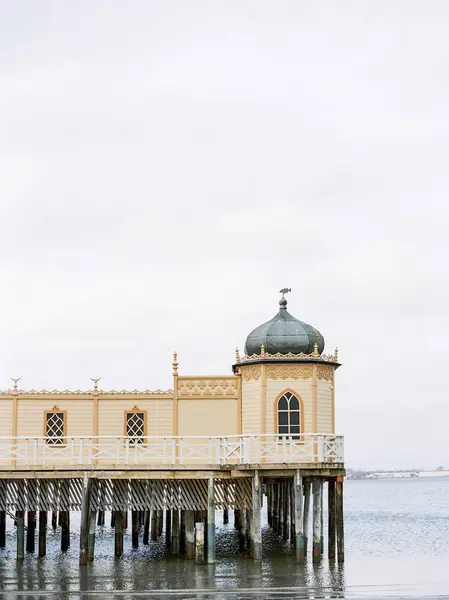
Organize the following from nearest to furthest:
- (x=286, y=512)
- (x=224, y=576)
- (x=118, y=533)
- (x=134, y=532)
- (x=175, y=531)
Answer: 1. (x=224, y=576)
2. (x=118, y=533)
3. (x=175, y=531)
4. (x=134, y=532)
5. (x=286, y=512)

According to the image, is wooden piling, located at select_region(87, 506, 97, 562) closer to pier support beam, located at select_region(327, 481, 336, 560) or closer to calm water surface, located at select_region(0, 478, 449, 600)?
calm water surface, located at select_region(0, 478, 449, 600)

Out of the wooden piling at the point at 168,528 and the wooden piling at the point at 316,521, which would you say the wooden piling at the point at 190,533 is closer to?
the wooden piling at the point at 316,521

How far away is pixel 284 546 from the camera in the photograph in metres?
44.9

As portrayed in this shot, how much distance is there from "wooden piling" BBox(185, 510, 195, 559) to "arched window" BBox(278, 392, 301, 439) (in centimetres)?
429

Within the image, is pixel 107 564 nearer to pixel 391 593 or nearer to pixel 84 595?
pixel 84 595

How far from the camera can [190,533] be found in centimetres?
3753

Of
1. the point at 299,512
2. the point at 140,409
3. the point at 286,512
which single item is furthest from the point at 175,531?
the point at 299,512

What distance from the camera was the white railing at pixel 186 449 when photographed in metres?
35.4

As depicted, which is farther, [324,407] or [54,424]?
Result: [54,424]

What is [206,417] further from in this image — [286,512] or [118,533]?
[286,512]

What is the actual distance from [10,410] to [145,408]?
16.2 ft

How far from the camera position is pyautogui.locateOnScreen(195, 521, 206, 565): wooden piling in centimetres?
3588

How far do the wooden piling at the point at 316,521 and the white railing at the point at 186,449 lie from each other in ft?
4.47

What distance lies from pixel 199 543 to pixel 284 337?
800 cm
